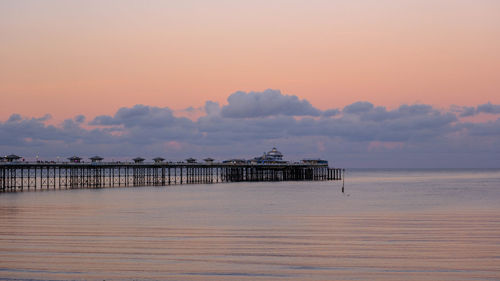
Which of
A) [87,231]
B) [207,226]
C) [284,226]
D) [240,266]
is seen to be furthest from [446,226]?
[87,231]

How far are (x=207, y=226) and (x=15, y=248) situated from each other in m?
12.4

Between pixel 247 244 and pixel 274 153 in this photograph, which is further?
pixel 274 153

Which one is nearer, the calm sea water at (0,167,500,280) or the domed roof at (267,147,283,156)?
the calm sea water at (0,167,500,280)

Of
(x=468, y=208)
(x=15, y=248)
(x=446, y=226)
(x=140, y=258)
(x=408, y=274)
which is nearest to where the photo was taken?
(x=408, y=274)

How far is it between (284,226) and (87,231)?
1117 centimetres

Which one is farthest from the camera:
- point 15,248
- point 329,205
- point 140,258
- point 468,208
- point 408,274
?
point 329,205

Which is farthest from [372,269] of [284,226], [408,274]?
[284,226]

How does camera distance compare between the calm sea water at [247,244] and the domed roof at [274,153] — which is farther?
the domed roof at [274,153]

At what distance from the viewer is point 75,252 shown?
81.8 ft

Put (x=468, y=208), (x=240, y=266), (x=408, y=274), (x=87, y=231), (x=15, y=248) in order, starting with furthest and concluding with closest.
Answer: (x=468, y=208) → (x=87, y=231) → (x=15, y=248) → (x=240, y=266) → (x=408, y=274)

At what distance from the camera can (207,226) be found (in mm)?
35531

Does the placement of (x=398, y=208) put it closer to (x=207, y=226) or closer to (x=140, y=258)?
(x=207, y=226)

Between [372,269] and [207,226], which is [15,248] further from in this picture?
[372,269]

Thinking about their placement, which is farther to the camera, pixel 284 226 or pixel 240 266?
pixel 284 226
